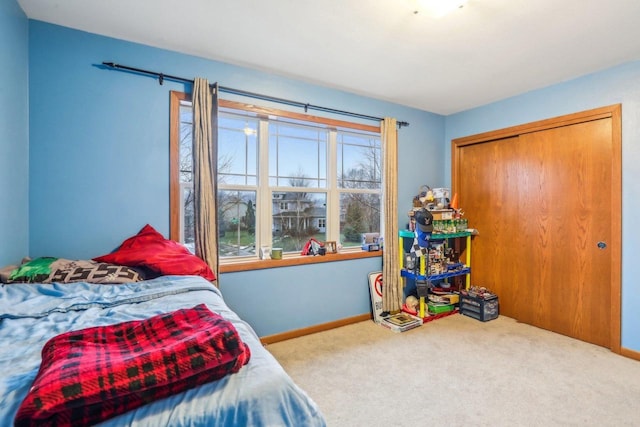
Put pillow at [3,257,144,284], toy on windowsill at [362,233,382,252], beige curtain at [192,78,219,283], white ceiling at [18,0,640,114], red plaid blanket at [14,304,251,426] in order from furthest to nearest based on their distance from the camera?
1. toy on windowsill at [362,233,382,252]
2. beige curtain at [192,78,219,283]
3. white ceiling at [18,0,640,114]
4. pillow at [3,257,144,284]
5. red plaid blanket at [14,304,251,426]

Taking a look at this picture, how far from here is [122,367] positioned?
727 mm

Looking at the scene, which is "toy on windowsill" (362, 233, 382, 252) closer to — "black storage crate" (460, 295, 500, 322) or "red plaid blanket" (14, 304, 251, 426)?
"black storage crate" (460, 295, 500, 322)

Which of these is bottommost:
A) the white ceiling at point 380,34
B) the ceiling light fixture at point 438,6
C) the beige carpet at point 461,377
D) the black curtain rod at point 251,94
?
the beige carpet at point 461,377

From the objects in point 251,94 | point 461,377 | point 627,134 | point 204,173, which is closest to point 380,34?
point 251,94

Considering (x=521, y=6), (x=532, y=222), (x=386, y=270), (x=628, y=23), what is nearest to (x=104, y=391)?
(x=521, y=6)

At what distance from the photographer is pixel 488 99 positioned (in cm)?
350

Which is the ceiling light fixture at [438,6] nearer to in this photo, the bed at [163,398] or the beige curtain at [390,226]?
the beige curtain at [390,226]

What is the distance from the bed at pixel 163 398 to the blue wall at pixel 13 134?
1.52 feet

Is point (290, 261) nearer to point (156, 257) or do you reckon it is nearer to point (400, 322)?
point (156, 257)

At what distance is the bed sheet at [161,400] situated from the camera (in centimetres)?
72

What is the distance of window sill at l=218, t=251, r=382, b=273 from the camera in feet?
8.69

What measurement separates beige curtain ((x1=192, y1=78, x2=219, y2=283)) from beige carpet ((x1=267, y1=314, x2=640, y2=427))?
1.11m

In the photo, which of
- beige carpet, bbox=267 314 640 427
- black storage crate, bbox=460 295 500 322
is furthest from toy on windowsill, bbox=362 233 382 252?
black storage crate, bbox=460 295 500 322

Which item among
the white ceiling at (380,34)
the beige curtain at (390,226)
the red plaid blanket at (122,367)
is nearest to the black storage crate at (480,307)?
the beige curtain at (390,226)
